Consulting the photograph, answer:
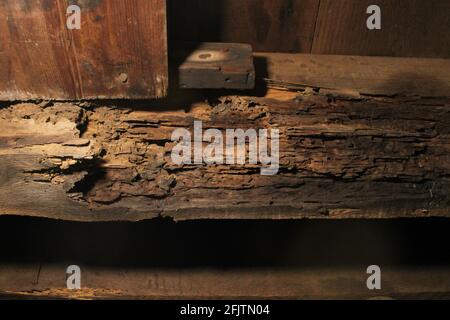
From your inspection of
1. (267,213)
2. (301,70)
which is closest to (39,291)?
(267,213)

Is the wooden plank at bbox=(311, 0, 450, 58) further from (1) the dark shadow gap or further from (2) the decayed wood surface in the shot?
(1) the dark shadow gap

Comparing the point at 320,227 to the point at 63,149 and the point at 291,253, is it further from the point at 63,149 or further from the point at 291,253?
the point at 63,149

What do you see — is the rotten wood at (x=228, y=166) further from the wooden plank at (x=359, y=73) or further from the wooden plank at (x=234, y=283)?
the wooden plank at (x=234, y=283)

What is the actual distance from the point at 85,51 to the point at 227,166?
49 cm

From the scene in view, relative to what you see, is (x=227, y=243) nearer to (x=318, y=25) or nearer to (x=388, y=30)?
(x=318, y=25)

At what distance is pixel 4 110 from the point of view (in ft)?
3.56

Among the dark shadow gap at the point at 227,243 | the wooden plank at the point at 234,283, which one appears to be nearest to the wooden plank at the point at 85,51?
the dark shadow gap at the point at 227,243

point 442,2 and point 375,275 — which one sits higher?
point 442,2

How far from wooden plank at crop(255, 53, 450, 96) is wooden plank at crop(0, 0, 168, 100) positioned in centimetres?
38

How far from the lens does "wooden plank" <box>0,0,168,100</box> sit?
0.97 m

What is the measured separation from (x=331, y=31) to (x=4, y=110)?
1.09m

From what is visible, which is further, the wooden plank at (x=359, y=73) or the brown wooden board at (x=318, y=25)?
the brown wooden board at (x=318, y=25)

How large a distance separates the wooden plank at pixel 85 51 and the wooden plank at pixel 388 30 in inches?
25.6

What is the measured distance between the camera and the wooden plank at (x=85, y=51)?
3.19 ft
